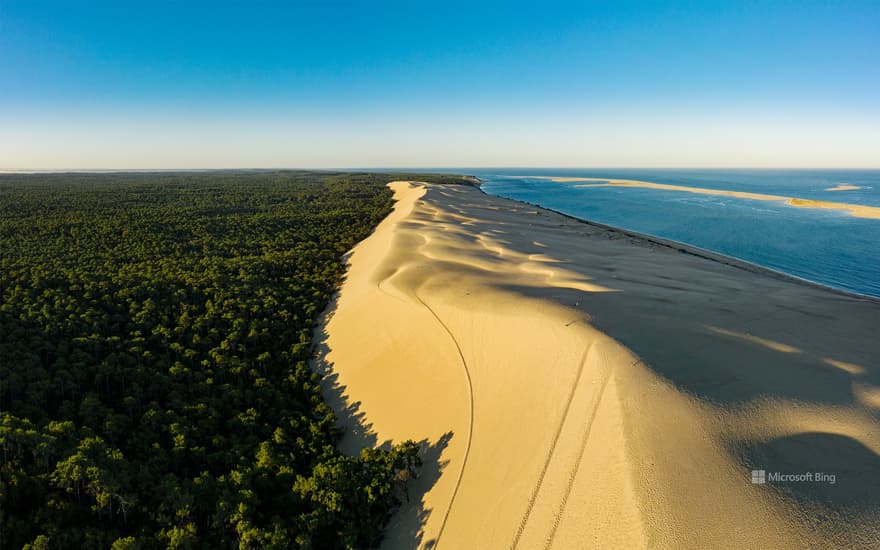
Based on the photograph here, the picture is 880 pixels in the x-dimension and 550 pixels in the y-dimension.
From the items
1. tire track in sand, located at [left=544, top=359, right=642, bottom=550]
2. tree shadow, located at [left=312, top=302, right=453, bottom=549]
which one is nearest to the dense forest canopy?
tree shadow, located at [left=312, top=302, right=453, bottom=549]

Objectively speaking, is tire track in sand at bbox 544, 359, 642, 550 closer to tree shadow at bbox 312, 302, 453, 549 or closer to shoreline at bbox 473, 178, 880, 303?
tree shadow at bbox 312, 302, 453, 549

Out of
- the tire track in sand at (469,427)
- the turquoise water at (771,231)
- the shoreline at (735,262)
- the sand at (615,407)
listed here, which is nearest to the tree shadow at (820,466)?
the sand at (615,407)

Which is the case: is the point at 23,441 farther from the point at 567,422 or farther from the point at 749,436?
the point at 749,436

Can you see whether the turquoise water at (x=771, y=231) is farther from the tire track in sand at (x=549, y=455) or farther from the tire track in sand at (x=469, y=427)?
the tire track in sand at (x=469, y=427)

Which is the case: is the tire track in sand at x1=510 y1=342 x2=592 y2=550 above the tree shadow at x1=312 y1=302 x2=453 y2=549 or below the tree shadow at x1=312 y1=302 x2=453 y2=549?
above

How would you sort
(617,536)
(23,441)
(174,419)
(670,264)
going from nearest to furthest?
1. (617,536)
2. (23,441)
3. (174,419)
4. (670,264)

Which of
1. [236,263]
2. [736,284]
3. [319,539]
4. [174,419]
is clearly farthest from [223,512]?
[736,284]

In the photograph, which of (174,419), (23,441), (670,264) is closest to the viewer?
(23,441)
